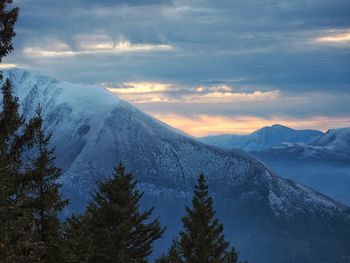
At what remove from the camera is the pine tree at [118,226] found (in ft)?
165

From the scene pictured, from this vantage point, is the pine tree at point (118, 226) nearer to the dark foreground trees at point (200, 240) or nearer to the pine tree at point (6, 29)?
the dark foreground trees at point (200, 240)

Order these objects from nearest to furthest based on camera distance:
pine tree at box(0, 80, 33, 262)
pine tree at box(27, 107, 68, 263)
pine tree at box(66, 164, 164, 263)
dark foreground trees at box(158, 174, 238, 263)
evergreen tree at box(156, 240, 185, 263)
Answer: pine tree at box(0, 80, 33, 262) → pine tree at box(27, 107, 68, 263) → pine tree at box(66, 164, 164, 263) → evergreen tree at box(156, 240, 185, 263) → dark foreground trees at box(158, 174, 238, 263)

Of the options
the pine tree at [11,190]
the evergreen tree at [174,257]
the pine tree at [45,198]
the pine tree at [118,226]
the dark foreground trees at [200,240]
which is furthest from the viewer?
the dark foreground trees at [200,240]

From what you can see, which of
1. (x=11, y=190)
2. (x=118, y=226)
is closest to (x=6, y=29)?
(x=11, y=190)

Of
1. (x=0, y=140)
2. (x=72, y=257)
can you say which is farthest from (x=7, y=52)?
(x=72, y=257)

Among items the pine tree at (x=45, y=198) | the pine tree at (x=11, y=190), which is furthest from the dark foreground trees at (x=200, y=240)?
the pine tree at (x=11, y=190)

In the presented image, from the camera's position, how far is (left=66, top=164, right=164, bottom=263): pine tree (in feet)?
165

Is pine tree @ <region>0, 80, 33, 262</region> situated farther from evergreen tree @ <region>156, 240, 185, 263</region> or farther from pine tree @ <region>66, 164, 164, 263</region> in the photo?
evergreen tree @ <region>156, 240, 185, 263</region>

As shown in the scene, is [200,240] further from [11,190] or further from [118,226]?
[11,190]

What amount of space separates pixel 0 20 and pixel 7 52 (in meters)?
1.41

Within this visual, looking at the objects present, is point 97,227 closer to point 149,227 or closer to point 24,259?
point 149,227

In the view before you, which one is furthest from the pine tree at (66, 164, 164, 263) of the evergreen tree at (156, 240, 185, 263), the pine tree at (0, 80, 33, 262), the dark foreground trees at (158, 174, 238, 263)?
the pine tree at (0, 80, 33, 262)

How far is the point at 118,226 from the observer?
50.8m

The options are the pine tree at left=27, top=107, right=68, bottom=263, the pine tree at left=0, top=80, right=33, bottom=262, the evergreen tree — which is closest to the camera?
the pine tree at left=0, top=80, right=33, bottom=262
